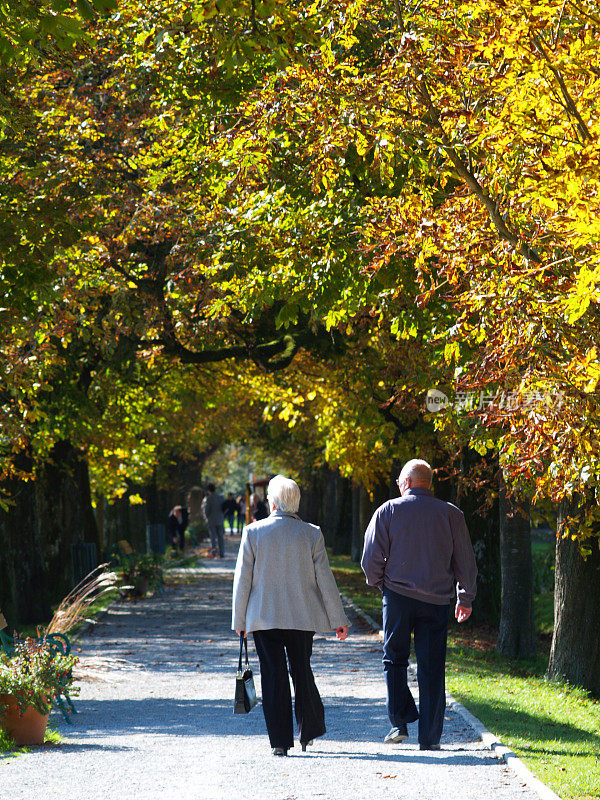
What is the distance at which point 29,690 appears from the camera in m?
8.90

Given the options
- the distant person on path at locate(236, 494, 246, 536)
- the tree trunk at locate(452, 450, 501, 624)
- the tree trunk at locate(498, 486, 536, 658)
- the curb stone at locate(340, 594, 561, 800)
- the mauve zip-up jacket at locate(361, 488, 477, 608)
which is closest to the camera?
the curb stone at locate(340, 594, 561, 800)

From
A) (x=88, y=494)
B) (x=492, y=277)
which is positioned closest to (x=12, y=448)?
(x=492, y=277)

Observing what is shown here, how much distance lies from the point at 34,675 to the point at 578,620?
611 cm

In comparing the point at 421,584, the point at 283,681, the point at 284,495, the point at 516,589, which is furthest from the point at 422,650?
the point at 516,589

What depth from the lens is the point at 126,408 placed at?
25688mm

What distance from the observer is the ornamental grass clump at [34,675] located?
8891mm

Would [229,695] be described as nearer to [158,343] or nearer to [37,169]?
[37,169]

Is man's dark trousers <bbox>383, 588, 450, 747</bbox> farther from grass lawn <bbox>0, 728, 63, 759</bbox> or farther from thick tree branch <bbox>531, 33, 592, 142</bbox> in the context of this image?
thick tree branch <bbox>531, 33, 592, 142</bbox>

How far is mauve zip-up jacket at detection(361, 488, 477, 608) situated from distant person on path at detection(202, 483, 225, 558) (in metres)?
26.3

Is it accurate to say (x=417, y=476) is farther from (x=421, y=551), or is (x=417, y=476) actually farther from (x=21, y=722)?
(x=21, y=722)

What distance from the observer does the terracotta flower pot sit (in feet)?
29.3

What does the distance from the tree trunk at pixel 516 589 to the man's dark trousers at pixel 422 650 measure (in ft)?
23.5

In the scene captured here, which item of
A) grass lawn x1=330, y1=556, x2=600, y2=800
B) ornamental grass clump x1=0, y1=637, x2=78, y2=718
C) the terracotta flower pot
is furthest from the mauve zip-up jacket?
the terracotta flower pot

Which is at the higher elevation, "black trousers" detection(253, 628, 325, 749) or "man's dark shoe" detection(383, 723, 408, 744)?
"black trousers" detection(253, 628, 325, 749)
